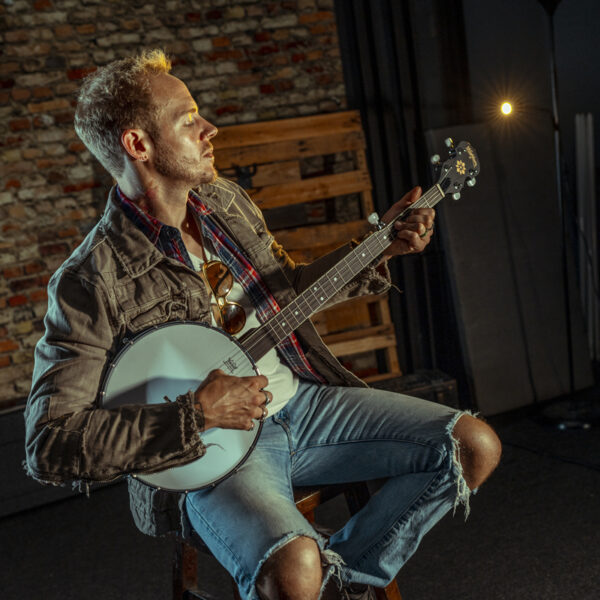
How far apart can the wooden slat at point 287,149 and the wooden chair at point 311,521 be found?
7.79 ft

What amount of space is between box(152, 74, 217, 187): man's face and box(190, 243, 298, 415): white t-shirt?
224 millimetres

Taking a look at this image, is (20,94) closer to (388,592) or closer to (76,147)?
(76,147)

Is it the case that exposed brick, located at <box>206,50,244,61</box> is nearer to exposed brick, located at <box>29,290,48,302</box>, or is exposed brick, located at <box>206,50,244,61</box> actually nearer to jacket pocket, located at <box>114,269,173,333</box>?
exposed brick, located at <box>29,290,48,302</box>

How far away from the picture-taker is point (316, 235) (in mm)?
4219

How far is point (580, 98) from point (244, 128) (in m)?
2.08

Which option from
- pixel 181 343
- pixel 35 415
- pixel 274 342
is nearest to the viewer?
pixel 35 415

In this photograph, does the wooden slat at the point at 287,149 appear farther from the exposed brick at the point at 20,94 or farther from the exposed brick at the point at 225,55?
the exposed brick at the point at 20,94

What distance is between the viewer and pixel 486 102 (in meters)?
4.23

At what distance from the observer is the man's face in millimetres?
2121

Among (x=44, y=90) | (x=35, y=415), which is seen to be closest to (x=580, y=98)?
(x=44, y=90)

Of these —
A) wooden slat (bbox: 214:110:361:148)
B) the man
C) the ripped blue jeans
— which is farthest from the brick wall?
the ripped blue jeans

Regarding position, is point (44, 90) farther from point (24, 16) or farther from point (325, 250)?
point (325, 250)

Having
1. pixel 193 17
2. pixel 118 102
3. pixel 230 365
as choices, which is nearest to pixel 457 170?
pixel 230 365

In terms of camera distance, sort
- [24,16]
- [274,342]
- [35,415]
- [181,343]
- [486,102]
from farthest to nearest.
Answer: [486,102]
[24,16]
[274,342]
[181,343]
[35,415]
